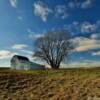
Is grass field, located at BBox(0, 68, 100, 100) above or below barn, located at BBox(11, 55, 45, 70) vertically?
below

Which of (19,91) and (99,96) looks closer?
(99,96)

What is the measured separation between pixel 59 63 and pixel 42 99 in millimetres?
45033

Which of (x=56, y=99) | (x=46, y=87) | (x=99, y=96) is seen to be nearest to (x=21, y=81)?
(x=46, y=87)

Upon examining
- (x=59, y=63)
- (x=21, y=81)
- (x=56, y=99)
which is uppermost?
(x=59, y=63)

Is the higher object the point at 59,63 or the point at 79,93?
the point at 59,63

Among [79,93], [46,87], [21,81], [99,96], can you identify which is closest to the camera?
[99,96]

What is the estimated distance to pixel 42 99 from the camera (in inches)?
570

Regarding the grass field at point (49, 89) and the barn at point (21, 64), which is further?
the barn at point (21, 64)

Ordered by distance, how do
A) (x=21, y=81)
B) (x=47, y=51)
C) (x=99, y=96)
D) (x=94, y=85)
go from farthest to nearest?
(x=47, y=51) < (x=21, y=81) < (x=94, y=85) < (x=99, y=96)

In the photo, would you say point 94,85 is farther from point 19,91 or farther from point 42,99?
point 19,91

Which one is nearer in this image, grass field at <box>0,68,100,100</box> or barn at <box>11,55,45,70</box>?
grass field at <box>0,68,100,100</box>

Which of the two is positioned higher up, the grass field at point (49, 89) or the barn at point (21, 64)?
the barn at point (21, 64)

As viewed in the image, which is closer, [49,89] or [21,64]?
[49,89]

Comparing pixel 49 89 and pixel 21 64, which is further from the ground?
pixel 21 64
